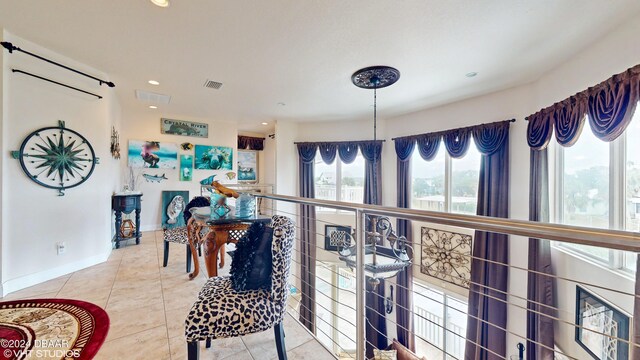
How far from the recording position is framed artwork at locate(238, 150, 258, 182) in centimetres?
713

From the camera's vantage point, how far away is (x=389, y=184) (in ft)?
18.4

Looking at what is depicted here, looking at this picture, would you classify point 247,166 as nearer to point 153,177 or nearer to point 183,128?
point 183,128

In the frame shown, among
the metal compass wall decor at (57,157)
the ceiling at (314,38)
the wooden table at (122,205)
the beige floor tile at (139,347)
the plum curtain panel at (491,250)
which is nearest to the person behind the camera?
the beige floor tile at (139,347)

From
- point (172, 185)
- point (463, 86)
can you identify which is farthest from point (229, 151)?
point (463, 86)

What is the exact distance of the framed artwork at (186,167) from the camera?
5566 mm

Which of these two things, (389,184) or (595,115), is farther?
(389,184)

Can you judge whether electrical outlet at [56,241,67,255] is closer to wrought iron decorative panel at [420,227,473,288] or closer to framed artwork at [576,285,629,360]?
wrought iron decorative panel at [420,227,473,288]

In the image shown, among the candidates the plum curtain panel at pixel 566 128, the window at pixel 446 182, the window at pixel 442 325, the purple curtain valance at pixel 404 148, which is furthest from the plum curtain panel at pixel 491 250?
the purple curtain valance at pixel 404 148

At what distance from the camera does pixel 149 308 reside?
7.21 feet

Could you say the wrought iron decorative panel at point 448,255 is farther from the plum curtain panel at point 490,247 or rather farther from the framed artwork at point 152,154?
the framed artwork at point 152,154

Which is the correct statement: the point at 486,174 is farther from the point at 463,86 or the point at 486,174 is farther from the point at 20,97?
the point at 20,97

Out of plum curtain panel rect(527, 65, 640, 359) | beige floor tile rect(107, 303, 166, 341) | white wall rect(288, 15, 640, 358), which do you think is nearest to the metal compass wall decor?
beige floor tile rect(107, 303, 166, 341)

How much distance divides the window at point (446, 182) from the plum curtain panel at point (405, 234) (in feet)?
0.51

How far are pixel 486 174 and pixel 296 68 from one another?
3.26 metres
